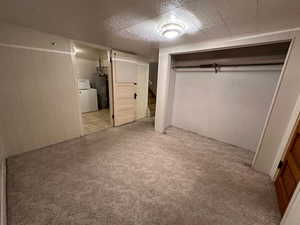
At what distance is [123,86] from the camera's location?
3.43m

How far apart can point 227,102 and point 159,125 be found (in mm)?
1742

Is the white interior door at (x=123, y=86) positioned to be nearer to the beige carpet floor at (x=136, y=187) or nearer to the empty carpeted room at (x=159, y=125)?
the empty carpeted room at (x=159, y=125)

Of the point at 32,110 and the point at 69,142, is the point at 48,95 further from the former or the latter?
the point at 69,142

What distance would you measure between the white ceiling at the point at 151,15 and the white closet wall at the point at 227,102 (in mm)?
1002

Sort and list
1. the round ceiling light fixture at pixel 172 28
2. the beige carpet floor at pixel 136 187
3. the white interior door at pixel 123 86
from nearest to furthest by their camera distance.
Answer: the beige carpet floor at pixel 136 187 < the round ceiling light fixture at pixel 172 28 < the white interior door at pixel 123 86

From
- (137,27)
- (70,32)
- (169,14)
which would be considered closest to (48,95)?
(70,32)

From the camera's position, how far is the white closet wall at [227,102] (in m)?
2.35

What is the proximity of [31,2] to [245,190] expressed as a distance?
11.3 feet

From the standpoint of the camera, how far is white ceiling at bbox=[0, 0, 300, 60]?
1.24 m

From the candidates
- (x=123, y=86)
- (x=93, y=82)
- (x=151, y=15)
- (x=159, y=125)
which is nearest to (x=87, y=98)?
(x=93, y=82)

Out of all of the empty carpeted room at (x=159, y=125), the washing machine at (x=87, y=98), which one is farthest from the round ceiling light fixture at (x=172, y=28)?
the washing machine at (x=87, y=98)

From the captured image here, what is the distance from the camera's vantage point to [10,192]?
1.41 meters

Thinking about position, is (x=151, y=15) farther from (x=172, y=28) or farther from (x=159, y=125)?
(x=159, y=125)

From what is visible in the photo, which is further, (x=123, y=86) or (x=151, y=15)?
(x=123, y=86)
